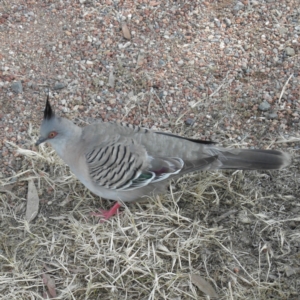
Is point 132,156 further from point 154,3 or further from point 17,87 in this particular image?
point 154,3

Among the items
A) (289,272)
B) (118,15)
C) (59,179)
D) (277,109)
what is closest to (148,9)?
(118,15)

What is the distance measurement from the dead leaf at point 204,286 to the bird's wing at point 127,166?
71 cm

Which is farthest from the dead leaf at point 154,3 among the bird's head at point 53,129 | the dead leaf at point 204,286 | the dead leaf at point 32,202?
the dead leaf at point 204,286

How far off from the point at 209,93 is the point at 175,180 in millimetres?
938

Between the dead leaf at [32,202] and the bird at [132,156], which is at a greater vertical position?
the bird at [132,156]

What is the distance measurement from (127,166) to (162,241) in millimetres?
583

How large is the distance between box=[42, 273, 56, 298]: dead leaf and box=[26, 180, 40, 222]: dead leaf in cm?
52

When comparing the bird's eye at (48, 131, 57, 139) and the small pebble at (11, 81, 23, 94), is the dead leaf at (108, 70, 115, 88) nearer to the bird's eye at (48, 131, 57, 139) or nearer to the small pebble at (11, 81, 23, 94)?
the small pebble at (11, 81, 23, 94)

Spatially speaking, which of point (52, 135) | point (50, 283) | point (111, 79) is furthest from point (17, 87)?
point (50, 283)

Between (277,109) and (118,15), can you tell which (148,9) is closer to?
(118,15)

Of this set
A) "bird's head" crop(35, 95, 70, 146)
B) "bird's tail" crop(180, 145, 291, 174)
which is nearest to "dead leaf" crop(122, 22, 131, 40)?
"bird's head" crop(35, 95, 70, 146)

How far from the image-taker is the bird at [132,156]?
12.0 ft

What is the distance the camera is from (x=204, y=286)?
349cm

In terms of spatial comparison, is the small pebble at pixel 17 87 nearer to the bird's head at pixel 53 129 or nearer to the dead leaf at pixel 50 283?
the bird's head at pixel 53 129
